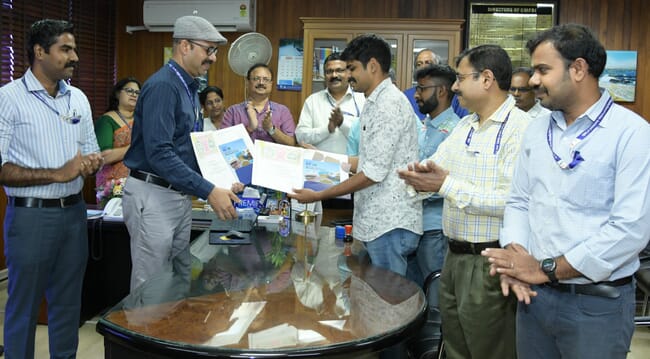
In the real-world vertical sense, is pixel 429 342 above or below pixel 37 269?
below

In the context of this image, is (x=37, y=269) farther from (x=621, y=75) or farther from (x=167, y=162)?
(x=621, y=75)

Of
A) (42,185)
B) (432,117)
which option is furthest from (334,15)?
(42,185)

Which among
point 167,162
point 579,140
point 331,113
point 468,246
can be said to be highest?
point 331,113

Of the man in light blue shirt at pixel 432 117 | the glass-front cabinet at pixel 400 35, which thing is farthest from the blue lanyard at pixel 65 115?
the glass-front cabinet at pixel 400 35

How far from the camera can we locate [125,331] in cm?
161

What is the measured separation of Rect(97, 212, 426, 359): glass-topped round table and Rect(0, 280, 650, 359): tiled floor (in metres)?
1.36

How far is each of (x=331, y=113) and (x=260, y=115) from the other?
620 millimetres

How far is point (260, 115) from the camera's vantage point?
457 centimetres

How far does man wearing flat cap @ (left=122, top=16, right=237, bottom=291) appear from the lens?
2.65 m

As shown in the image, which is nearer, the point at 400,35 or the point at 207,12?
the point at 400,35

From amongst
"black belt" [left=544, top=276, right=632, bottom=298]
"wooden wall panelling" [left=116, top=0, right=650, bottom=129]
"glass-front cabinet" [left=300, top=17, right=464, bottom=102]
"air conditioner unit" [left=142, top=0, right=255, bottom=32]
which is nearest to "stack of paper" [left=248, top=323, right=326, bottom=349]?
"black belt" [left=544, top=276, right=632, bottom=298]

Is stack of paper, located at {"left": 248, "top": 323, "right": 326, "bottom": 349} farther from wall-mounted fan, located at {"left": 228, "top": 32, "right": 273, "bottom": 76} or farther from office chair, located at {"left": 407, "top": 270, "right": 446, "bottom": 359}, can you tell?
wall-mounted fan, located at {"left": 228, "top": 32, "right": 273, "bottom": 76}

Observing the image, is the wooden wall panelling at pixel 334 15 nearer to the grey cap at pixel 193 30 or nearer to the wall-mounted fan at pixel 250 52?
the wall-mounted fan at pixel 250 52

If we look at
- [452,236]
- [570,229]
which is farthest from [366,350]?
[452,236]
